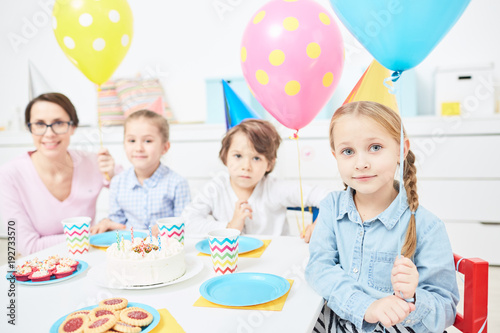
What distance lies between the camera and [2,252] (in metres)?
3.26

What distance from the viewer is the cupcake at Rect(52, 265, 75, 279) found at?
97 cm

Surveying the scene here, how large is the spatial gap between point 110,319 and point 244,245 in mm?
564

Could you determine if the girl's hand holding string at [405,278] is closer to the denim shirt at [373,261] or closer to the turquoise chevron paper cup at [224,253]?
the denim shirt at [373,261]

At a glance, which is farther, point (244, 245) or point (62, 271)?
point (244, 245)

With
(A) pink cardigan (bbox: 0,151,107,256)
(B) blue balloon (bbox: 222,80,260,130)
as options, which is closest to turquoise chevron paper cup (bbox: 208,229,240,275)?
(A) pink cardigan (bbox: 0,151,107,256)

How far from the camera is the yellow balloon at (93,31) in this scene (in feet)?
4.93

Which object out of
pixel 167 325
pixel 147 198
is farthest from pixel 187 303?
pixel 147 198

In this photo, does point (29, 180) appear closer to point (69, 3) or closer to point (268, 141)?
point (69, 3)

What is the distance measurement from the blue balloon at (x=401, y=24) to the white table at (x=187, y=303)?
54 cm

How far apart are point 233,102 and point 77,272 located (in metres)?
1.04

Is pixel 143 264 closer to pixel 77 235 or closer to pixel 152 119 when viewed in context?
pixel 77 235

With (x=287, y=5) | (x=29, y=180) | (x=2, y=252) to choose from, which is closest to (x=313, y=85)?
(x=287, y=5)

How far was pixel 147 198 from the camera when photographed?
1.77 m

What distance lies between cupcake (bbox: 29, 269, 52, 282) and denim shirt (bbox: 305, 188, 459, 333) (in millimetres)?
596
